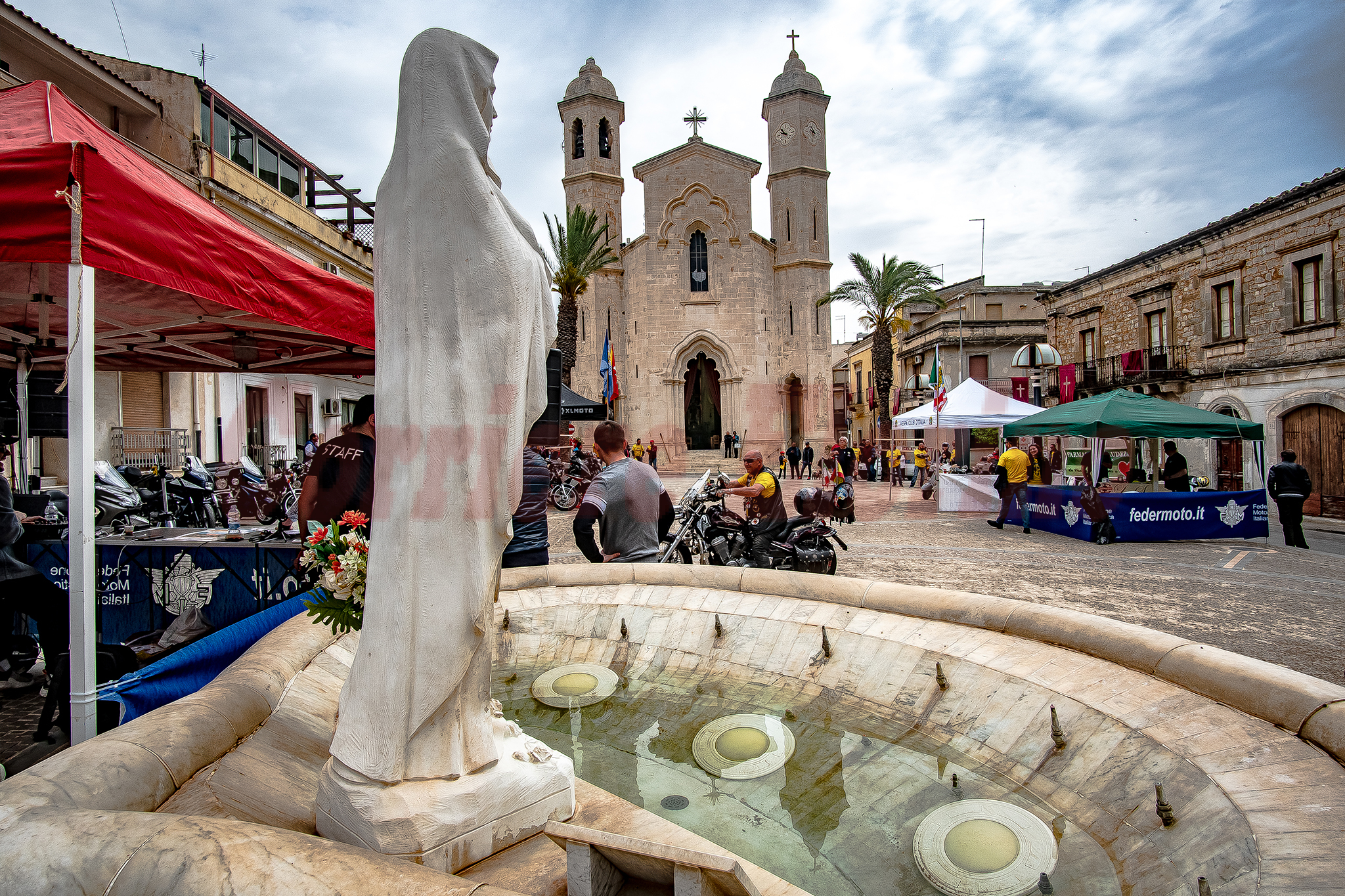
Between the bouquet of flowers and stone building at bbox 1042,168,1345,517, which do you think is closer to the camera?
the bouquet of flowers

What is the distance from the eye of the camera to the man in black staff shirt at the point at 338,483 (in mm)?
4066

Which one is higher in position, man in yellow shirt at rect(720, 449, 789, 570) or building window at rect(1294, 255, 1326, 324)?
building window at rect(1294, 255, 1326, 324)

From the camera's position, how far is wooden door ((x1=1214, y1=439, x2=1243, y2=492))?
679 inches

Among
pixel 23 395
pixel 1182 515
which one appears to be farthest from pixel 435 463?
pixel 1182 515

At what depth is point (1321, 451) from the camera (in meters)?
15.1

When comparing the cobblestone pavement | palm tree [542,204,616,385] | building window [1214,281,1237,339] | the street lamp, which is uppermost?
palm tree [542,204,616,385]

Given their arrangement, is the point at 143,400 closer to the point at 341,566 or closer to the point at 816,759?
the point at 341,566

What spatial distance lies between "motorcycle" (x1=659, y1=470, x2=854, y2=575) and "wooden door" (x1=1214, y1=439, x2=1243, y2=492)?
16.3m

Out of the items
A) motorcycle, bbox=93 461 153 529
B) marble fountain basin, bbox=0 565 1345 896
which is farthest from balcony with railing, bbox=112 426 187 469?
marble fountain basin, bbox=0 565 1345 896

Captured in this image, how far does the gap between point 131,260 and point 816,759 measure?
10.9 ft

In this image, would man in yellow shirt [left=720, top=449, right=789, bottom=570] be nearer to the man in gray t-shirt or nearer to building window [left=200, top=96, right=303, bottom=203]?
the man in gray t-shirt

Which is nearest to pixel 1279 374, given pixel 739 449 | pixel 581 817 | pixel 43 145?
pixel 739 449

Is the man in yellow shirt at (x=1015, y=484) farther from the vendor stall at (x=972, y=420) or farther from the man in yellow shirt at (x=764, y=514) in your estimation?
the man in yellow shirt at (x=764, y=514)

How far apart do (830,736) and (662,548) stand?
3.39 m
